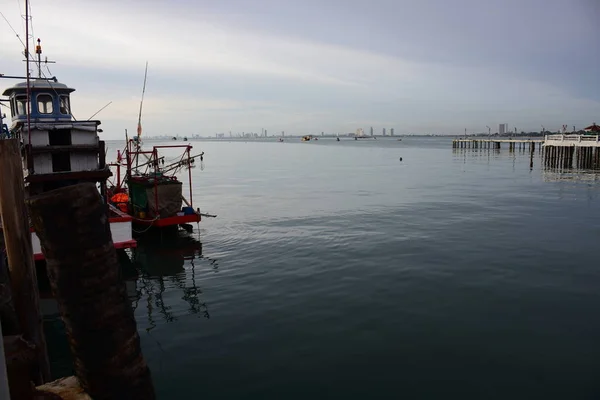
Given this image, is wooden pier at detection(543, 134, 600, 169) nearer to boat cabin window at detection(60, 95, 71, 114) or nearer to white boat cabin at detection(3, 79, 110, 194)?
white boat cabin at detection(3, 79, 110, 194)

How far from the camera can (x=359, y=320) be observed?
13.5 metres

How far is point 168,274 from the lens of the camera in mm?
19547

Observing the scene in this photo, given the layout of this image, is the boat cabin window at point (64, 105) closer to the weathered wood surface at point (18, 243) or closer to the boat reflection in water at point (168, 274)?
the boat reflection in water at point (168, 274)

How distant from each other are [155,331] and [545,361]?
10993 mm

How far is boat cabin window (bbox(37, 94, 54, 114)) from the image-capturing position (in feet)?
75.0

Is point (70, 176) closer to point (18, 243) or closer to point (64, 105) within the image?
point (64, 105)

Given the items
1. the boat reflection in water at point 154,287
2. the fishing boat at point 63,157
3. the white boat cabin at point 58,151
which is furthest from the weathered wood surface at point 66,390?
the white boat cabin at point 58,151

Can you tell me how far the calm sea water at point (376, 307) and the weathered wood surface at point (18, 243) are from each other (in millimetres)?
4511

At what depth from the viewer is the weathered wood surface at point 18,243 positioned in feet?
18.5

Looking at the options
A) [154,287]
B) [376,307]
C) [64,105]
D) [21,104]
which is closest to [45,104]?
[64,105]

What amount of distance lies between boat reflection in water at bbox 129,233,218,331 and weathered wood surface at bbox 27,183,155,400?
8606 mm

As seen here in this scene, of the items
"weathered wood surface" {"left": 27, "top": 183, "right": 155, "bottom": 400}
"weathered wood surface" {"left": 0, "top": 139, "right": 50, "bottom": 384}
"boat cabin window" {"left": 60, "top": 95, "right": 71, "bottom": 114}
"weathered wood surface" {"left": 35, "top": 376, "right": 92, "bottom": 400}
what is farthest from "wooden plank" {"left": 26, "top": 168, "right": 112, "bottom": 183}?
"weathered wood surface" {"left": 27, "top": 183, "right": 155, "bottom": 400}

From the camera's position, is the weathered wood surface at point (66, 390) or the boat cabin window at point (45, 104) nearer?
the weathered wood surface at point (66, 390)

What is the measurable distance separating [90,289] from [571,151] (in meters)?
82.5
